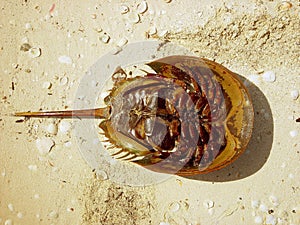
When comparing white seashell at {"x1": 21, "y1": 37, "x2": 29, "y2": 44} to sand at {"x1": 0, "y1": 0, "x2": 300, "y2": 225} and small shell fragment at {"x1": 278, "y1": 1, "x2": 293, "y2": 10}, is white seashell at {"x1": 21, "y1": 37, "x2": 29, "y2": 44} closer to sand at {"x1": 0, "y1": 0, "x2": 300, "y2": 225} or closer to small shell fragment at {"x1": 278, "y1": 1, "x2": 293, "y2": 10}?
sand at {"x1": 0, "y1": 0, "x2": 300, "y2": 225}

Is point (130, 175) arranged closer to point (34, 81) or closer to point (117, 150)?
point (117, 150)

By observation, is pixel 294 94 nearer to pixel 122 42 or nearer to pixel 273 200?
pixel 273 200

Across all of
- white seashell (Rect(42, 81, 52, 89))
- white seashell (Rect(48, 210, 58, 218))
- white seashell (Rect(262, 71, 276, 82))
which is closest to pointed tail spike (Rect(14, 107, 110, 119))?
white seashell (Rect(42, 81, 52, 89))

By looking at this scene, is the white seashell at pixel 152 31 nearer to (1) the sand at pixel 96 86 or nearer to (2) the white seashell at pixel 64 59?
(1) the sand at pixel 96 86

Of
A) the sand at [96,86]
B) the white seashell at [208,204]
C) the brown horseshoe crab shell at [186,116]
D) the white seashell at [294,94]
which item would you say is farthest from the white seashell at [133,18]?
the white seashell at [208,204]

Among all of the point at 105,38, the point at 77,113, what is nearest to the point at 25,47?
the point at 105,38
